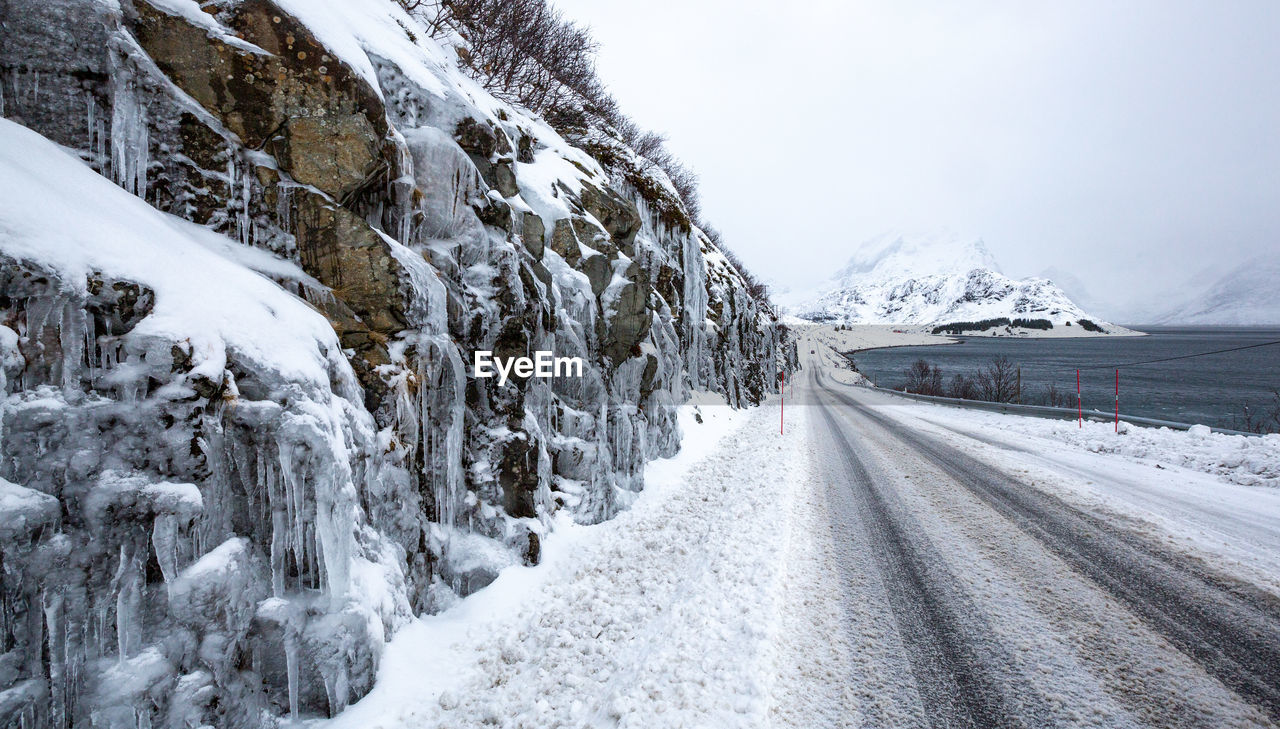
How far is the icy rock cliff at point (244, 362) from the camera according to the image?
2977mm

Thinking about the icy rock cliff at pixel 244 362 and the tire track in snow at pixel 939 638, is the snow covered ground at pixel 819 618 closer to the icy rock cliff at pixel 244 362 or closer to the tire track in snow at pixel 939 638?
the tire track in snow at pixel 939 638

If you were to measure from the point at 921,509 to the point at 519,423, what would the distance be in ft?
22.0

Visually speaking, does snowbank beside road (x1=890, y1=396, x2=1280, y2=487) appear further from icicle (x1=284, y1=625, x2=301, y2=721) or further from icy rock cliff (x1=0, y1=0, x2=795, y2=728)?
icicle (x1=284, y1=625, x2=301, y2=721)

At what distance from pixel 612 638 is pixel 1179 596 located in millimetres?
5882

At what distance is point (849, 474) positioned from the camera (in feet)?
33.1

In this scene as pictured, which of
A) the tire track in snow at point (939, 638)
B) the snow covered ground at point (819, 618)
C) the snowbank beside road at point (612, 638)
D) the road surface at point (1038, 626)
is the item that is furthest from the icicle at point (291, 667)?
the tire track in snow at point (939, 638)

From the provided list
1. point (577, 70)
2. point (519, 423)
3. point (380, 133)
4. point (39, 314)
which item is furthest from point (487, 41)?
point (39, 314)

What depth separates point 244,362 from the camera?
3.76m

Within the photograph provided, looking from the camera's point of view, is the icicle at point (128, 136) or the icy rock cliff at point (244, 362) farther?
the icicle at point (128, 136)

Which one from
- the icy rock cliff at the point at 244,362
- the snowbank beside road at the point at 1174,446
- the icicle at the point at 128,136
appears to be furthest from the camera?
the snowbank beside road at the point at 1174,446

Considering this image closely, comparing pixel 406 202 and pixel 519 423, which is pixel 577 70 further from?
pixel 519 423

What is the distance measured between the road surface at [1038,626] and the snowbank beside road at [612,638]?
860 mm

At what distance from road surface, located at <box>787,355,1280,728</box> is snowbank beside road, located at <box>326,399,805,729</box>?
2.82 feet

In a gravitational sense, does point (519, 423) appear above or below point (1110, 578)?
above
